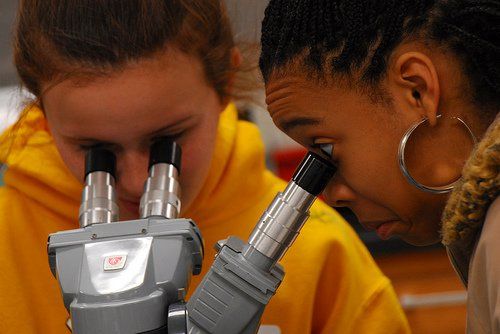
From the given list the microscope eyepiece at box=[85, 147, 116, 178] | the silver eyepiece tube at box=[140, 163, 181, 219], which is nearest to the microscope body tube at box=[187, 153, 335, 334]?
the silver eyepiece tube at box=[140, 163, 181, 219]

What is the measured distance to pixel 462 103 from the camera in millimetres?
847

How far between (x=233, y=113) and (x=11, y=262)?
43cm

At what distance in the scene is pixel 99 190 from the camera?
1056mm

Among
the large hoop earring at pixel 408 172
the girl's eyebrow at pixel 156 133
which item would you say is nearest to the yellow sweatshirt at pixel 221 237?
the girl's eyebrow at pixel 156 133

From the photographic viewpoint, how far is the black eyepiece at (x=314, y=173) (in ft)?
3.07

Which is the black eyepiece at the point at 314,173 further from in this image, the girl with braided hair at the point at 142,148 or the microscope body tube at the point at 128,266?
the girl with braided hair at the point at 142,148

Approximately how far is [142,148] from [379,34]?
41cm

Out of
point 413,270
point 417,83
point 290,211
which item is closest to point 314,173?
point 290,211

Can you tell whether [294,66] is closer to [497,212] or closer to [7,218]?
[497,212]

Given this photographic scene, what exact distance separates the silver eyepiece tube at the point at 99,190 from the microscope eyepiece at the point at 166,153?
0.18 ft

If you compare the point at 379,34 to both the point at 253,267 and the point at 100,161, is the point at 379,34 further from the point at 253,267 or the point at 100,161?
the point at 100,161

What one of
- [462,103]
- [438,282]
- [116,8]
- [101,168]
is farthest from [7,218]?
[438,282]

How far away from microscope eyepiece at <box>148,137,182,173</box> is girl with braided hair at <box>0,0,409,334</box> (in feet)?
0.05

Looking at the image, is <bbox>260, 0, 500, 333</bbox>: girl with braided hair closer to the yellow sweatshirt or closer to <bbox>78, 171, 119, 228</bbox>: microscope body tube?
<bbox>78, 171, 119, 228</bbox>: microscope body tube
